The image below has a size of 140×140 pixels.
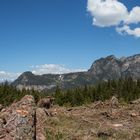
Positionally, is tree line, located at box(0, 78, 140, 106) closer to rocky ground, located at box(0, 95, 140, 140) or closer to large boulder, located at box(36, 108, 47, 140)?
rocky ground, located at box(0, 95, 140, 140)

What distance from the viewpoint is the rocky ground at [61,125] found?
2558cm

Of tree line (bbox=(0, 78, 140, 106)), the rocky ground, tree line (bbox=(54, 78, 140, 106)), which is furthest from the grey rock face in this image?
tree line (bbox=(54, 78, 140, 106))

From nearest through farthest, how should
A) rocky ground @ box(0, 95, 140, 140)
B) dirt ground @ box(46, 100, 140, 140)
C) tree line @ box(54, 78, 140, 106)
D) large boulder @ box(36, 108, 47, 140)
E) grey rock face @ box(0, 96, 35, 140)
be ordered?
grey rock face @ box(0, 96, 35, 140) < rocky ground @ box(0, 95, 140, 140) < large boulder @ box(36, 108, 47, 140) < dirt ground @ box(46, 100, 140, 140) < tree line @ box(54, 78, 140, 106)

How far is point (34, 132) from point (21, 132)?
5.77 feet

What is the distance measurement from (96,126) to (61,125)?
3.36 meters

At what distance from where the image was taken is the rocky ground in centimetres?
2558

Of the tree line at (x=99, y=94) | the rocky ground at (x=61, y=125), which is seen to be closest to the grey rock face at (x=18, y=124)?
the rocky ground at (x=61, y=125)

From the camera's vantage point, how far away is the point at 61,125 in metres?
31.5

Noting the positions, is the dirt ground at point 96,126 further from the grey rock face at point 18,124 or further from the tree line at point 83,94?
the tree line at point 83,94

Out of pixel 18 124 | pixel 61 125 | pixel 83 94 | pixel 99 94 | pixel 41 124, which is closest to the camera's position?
pixel 18 124

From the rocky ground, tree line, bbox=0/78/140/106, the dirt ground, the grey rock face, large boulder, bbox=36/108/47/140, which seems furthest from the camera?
tree line, bbox=0/78/140/106

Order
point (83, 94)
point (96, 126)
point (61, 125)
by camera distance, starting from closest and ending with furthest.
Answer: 1. point (61, 125)
2. point (96, 126)
3. point (83, 94)

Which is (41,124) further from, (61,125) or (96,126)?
(96,126)

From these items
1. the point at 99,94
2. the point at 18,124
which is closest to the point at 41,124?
the point at 18,124
